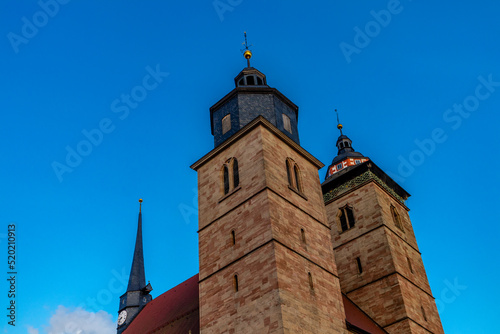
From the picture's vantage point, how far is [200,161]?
76.8ft

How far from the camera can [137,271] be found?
33.9m

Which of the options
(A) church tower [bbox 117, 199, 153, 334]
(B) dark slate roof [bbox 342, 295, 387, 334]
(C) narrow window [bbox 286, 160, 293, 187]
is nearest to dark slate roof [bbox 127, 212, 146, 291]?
(A) church tower [bbox 117, 199, 153, 334]

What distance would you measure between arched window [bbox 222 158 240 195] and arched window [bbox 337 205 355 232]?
813 centimetres

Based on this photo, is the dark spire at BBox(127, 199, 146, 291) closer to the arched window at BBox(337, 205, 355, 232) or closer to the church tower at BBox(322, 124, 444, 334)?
the church tower at BBox(322, 124, 444, 334)

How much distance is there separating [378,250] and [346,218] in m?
2.84

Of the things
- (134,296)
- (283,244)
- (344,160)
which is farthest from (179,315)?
(344,160)

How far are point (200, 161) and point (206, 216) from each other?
8.88 feet

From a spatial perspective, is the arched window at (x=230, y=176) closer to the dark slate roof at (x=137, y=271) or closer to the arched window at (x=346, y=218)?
the arched window at (x=346, y=218)

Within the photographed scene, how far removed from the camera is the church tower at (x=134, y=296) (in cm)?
3105

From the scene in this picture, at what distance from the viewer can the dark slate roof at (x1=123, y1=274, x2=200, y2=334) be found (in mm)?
23031

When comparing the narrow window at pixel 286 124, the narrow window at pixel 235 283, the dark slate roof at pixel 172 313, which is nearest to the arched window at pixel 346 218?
the narrow window at pixel 286 124

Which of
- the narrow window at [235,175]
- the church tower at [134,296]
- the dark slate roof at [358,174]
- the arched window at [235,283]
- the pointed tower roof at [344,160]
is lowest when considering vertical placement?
the arched window at [235,283]

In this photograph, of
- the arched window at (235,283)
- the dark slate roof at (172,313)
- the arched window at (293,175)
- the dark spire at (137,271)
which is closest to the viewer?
the arched window at (235,283)

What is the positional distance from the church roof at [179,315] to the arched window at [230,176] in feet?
16.5
